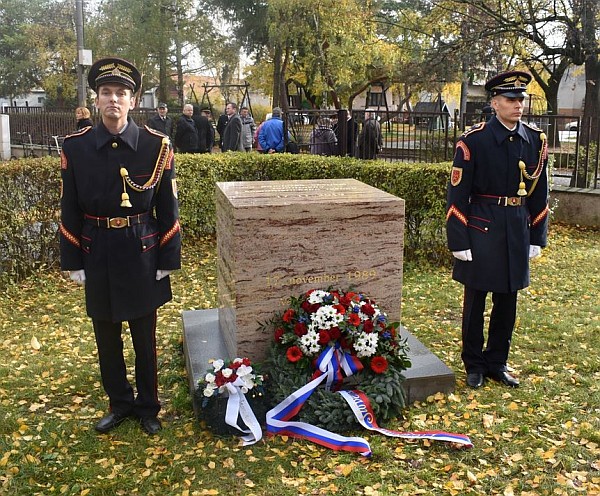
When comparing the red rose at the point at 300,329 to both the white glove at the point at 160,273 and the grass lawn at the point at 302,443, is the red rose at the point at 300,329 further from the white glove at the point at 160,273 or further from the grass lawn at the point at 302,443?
the white glove at the point at 160,273

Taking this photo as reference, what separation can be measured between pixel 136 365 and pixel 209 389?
0.46 m

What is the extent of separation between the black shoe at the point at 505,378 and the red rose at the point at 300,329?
145 cm

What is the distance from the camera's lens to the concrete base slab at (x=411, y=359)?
4285 mm

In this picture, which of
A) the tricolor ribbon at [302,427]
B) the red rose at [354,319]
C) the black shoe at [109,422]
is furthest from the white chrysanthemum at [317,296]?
the black shoe at [109,422]

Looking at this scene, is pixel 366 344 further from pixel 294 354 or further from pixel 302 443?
pixel 302 443

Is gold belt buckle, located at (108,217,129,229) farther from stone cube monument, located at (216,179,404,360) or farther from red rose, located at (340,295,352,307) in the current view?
red rose, located at (340,295,352,307)

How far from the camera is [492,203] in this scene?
4363 millimetres

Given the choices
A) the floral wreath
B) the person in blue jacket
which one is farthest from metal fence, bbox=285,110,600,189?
the floral wreath

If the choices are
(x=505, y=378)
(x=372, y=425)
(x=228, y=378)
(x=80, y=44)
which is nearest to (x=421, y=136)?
(x=505, y=378)

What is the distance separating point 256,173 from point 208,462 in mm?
6214

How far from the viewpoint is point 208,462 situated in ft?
11.8

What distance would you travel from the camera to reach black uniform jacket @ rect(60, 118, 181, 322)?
3.62m

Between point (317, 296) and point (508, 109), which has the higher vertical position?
point (508, 109)

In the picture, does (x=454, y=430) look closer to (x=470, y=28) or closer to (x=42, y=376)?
(x=42, y=376)
